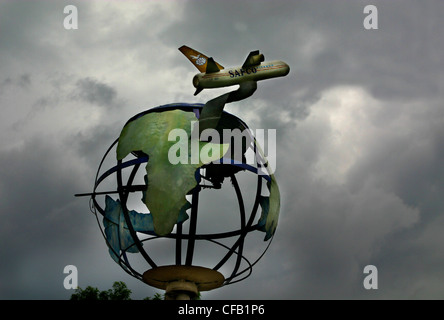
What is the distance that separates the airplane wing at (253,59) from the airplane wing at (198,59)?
20.7 inches

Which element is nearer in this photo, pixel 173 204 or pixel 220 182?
pixel 173 204

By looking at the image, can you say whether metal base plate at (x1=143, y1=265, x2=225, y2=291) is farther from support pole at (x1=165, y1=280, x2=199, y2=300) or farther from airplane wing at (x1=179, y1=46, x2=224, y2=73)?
airplane wing at (x1=179, y1=46, x2=224, y2=73)

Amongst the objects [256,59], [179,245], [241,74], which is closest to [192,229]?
[179,245]

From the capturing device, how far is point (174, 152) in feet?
30.9

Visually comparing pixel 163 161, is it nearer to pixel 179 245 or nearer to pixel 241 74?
pixel 241 74

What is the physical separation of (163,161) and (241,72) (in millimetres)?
2252

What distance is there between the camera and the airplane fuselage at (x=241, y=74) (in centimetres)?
1043

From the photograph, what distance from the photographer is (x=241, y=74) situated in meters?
10.4

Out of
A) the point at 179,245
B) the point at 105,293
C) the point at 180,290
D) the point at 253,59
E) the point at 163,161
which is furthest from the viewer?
the point at 105,293

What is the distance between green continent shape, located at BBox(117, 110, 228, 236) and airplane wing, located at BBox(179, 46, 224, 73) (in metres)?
0.94
